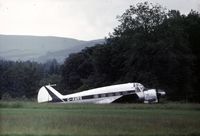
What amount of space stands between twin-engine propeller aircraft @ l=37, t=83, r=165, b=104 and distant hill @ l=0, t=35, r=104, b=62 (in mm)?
5428

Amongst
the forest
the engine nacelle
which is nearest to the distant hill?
the forest

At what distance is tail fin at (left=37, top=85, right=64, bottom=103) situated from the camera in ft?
98.1

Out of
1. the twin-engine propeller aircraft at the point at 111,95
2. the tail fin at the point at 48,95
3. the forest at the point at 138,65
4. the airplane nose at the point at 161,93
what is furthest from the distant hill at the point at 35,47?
the airplane nose at the point at 161,93

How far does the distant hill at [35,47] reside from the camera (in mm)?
17200

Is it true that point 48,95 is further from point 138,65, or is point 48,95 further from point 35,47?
point 35,47

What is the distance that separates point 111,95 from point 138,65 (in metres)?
2.66

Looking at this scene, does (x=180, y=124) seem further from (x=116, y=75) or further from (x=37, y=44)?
(x=116, y=75)

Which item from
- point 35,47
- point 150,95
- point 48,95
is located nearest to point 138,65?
point 150,95

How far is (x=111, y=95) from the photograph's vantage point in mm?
31062

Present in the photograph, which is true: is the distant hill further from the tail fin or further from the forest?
the tail fin

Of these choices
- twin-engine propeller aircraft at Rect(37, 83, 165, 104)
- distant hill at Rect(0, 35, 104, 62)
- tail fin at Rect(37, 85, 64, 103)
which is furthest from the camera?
tail fin at Rect(37, 85, 64, 103)

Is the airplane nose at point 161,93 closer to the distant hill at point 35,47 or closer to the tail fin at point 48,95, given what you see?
the tail fin at point 48,95

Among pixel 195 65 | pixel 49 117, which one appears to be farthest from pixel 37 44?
pixel 195 65

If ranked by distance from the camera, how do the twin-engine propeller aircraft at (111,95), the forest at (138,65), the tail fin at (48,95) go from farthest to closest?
the tail fin at (48,95)
the twin-engine propeller aircraft at (111,95)
the forest at (138,65)
